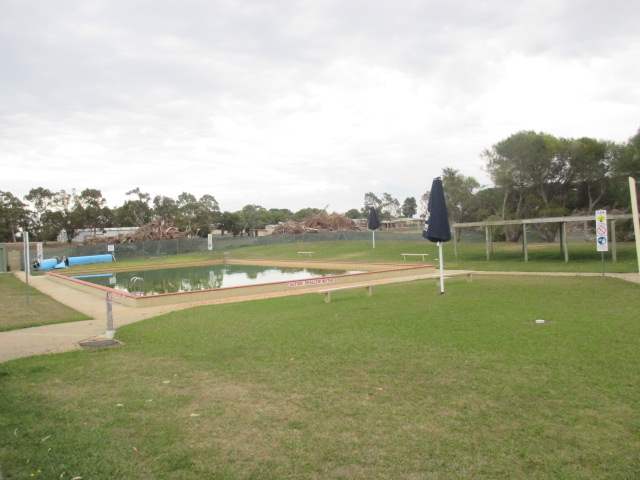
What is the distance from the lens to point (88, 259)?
4025cm

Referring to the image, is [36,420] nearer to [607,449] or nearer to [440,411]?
[440,411]

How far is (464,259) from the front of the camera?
28.0 metres

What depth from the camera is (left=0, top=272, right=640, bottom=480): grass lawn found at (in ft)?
12.3

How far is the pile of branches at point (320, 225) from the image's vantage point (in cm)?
5644

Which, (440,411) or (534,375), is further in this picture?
(534,375)

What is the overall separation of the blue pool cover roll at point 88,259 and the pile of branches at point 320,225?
68.5 ft

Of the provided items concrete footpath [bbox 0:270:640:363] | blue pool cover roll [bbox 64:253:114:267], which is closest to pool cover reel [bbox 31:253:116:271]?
blue pool cover roll [bbox 64:253:114:267]

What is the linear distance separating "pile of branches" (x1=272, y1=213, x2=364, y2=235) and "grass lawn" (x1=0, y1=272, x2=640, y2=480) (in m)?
47.1

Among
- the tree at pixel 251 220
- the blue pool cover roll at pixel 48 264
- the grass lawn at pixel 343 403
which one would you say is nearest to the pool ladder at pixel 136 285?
the grass lawn at pixel 343 403

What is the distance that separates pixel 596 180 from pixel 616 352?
36.6 meters

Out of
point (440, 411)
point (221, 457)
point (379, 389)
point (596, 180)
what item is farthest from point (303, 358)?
point (596, 180)

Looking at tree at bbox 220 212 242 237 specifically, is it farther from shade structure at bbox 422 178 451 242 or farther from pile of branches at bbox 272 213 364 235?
shade structure at bbox 422 178 451 242

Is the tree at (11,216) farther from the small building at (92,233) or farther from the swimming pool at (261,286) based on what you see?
the swimming pool at (261,286)

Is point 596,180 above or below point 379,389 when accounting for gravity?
above
